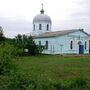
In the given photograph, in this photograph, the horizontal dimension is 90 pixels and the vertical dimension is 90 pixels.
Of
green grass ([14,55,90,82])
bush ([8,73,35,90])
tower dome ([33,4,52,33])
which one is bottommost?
green grass ([14,55,90,82])

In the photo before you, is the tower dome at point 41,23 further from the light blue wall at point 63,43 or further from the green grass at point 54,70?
the green grass at point 54,70

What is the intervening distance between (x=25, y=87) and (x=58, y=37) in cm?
4807

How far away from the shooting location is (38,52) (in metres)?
47.1

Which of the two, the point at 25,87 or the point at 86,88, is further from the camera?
the point at 86,88

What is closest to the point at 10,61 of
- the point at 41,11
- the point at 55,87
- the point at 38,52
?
the point at 55,87

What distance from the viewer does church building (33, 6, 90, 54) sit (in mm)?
59184

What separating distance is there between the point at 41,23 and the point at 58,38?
6.64 meters

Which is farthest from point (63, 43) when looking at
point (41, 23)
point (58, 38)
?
point (41, 23)

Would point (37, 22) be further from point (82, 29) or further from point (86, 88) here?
point (86, 88)

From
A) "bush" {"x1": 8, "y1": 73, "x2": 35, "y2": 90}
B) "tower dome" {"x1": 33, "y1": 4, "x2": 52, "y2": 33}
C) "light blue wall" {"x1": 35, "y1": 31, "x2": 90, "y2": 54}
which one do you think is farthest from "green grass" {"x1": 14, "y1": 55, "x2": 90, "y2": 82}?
"tower dome" {"x1": 33, "y1": 4, "x2": 52, "y2": 33}

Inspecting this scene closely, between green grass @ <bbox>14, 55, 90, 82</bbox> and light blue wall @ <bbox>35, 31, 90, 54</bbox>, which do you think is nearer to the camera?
green grass @ <bbox>14, 55, 90, 82</bbox>

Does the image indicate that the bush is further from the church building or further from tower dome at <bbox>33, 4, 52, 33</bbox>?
tower dome at <bbox>33, 4, 52, 33</bbox>

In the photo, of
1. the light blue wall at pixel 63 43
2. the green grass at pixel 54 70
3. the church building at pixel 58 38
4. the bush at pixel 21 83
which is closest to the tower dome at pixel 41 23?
the church building at pixel 58 38

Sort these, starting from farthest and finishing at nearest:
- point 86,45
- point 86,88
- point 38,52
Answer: point 86,45 < point 38,52 < point 86,88
